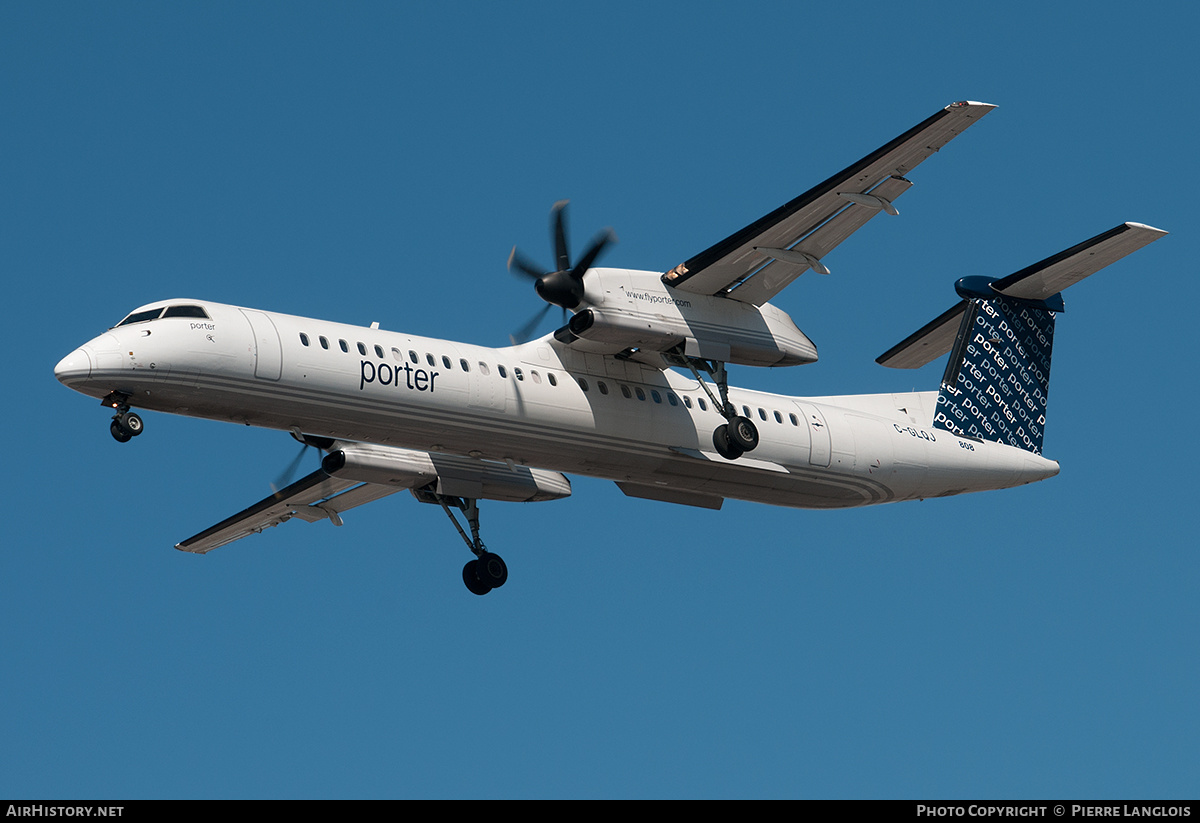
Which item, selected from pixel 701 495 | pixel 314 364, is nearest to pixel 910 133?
pixel 701 495

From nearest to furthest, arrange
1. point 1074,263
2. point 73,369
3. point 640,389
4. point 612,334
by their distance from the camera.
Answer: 1. point 73,369
2. point 612,334
3. point 640,389
4. point 1074,263

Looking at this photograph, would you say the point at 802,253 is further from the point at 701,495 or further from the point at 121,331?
the point at 121,331

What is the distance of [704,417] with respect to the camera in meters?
19.8

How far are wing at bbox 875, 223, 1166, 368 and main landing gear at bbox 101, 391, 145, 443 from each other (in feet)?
38.3

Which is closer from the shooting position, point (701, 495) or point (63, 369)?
point (63, 369)

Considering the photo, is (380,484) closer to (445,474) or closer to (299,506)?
(445,474)

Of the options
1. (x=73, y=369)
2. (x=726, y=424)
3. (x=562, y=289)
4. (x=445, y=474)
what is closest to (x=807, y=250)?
(x=726, y=424)

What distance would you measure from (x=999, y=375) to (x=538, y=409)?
816cm

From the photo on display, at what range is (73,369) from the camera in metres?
15.8

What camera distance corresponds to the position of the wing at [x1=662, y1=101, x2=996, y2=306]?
17531 millimetres

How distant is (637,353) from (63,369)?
729cm

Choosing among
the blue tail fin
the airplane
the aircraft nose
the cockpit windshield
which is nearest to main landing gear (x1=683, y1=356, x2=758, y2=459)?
the airplane

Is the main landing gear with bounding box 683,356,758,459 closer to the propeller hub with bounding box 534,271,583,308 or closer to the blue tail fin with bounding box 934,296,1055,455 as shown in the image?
the propeller hub with bounding box 534,271,583,308

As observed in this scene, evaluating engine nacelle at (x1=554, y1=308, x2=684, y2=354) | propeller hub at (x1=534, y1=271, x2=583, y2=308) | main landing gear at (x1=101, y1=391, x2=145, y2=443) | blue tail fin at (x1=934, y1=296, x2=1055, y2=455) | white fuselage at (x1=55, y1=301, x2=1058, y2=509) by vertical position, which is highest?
blue tail fin at (x1=934, y1=296, x2=1055, y2=455)
